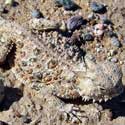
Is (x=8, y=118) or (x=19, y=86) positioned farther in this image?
(x=19, y=86)

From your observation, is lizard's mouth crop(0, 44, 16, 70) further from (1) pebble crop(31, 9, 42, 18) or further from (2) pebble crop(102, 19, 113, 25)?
(2) pebble crop(102, 19, 113, 25)

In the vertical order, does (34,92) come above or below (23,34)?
below

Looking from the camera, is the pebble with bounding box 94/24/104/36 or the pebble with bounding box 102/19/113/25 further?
the pebble with bounding box 102/19/113/25

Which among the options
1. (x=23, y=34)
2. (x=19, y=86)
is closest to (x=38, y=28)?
(x=23, y=34)

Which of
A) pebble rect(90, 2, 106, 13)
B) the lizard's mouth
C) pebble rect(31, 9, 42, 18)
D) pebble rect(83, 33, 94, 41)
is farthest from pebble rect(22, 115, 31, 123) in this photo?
pebble rect(90, 2, 106, 13)

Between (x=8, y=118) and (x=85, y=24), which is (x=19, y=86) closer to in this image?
(x=8, y=118)

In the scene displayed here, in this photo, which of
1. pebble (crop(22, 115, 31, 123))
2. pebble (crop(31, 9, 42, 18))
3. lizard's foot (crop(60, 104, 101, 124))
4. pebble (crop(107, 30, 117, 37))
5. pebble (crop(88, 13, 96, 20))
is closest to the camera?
pebble (crop(22, 115, 31, 123))
